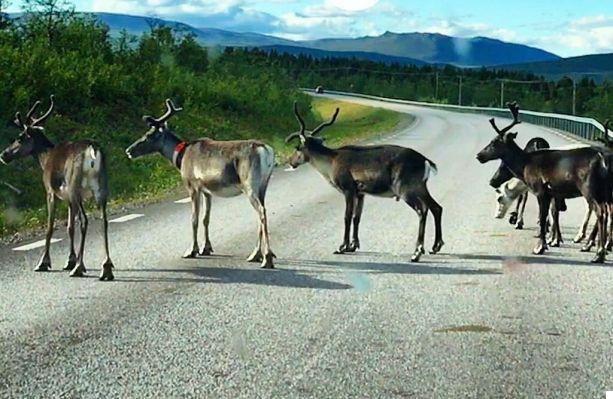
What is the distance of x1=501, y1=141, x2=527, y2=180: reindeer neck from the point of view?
14141 millimetres

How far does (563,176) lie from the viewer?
13.3 m

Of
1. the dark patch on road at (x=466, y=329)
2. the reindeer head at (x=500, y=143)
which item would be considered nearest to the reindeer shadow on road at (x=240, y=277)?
the dark patch on road at (x=466, y=329)

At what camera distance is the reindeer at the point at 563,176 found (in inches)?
512

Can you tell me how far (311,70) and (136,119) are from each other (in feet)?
362

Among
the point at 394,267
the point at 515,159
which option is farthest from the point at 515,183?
the point at 394,267

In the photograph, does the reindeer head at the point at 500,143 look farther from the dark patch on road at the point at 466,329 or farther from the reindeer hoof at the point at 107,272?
the dark patch on road at the point at 466,329

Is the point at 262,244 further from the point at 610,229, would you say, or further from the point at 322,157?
the point at 610,229

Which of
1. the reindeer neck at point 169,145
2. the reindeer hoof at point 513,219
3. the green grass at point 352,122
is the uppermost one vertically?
the reindeer neck at point 169,145

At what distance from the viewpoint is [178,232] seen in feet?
48.0

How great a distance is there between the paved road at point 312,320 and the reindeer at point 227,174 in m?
0.30

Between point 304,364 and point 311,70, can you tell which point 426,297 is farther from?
point 311,70

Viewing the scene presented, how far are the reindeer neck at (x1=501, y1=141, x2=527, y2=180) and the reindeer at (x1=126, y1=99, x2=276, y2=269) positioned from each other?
3185 millimetres

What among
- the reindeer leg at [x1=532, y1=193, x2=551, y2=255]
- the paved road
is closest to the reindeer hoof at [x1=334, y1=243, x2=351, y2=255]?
the paved road

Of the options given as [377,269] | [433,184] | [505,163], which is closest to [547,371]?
[377,269]
